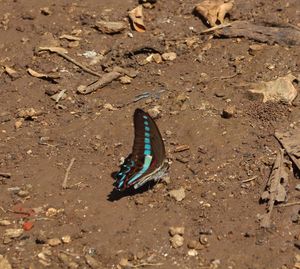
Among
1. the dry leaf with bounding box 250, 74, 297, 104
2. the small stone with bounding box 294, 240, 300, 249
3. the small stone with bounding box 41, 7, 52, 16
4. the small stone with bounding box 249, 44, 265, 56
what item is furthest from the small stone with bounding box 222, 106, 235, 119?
the small stone with bounding box 41, 7, 52, 16

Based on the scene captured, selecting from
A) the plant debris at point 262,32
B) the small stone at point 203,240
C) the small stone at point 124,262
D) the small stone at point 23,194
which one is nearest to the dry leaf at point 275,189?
the small stone at point 203,240

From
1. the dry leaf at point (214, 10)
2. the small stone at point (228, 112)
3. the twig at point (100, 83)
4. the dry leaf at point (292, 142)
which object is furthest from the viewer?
the dry leaf at point (214, 10)

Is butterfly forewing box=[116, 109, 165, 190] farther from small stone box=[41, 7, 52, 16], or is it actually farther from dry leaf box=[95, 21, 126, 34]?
small stone box=[41, 7, 52, 16]

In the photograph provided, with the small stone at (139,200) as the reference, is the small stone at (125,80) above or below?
above

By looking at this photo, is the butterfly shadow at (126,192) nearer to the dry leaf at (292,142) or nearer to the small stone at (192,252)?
the small stone at (192,252)

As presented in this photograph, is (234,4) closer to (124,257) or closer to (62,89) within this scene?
(62,89)

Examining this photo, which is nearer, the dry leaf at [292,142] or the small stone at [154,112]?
the dry leaf at [292,142]

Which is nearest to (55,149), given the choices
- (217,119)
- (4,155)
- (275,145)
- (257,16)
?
(4,155)

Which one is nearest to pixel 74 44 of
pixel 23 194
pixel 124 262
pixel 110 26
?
pixel 110 26
